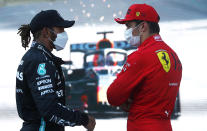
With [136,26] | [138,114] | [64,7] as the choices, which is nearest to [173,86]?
[138,114]

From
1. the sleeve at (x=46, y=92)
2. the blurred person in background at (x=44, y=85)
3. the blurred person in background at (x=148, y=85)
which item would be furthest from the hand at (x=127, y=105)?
the sleeve at (x=46, y=92)

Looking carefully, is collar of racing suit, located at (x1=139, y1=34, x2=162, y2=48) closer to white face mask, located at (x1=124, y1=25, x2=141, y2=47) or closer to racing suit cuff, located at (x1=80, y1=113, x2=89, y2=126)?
white face mask, located at (x1=124, y1=25, x2=141, y2=47)

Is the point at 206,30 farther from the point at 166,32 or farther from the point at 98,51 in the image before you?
the point at 98,51

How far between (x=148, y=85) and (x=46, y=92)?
0.43 metres

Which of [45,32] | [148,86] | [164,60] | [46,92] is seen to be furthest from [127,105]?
[45,32]

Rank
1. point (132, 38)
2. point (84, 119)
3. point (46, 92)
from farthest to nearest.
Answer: point (132, 38), point (84, 119), point (46, 92)

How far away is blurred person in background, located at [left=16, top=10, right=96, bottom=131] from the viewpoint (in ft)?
4.72

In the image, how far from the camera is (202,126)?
11.7ft

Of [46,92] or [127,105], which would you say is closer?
[46,92]

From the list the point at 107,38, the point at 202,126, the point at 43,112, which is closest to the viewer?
the point at 43,112

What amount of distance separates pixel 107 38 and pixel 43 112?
97.9 inches

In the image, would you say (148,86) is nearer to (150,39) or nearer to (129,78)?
(129,78)

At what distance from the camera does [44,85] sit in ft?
4.70

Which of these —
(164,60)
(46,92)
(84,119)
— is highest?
(164,60)
